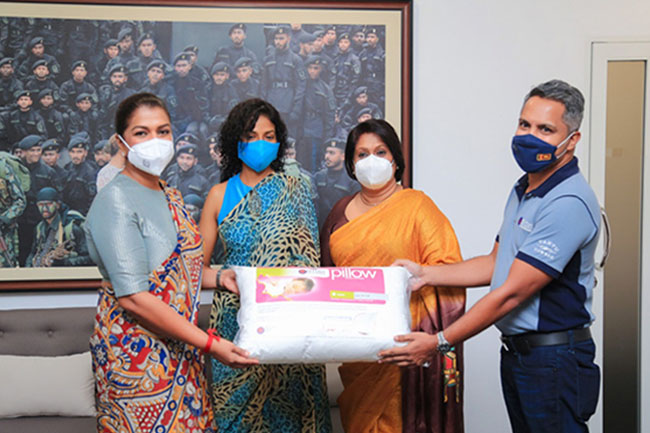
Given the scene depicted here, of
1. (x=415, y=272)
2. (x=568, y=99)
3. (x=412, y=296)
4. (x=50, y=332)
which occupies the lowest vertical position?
(x=50, y=332)

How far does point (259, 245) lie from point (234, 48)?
138 cm

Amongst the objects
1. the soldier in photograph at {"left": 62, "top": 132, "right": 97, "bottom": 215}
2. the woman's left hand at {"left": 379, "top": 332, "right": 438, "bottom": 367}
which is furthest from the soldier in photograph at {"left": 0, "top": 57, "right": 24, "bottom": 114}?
the woman's left hand at {"left": 379, "top": 332, "right": 438, "bottom": 367}

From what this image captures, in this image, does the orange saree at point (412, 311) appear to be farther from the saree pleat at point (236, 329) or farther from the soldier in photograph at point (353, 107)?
the soldier in photograph at point (353, 107)

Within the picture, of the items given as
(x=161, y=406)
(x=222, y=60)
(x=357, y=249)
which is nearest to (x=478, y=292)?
(x=357, y=249)

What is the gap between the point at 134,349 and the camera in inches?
70.3

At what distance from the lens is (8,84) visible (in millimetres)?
3082

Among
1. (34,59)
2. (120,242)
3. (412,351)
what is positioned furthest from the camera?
(34,59)

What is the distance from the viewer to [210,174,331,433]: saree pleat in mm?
2201

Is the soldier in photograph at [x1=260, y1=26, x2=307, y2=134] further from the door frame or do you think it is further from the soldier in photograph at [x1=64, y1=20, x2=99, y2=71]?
the door frame

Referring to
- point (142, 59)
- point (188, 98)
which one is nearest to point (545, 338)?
point (188, 98)

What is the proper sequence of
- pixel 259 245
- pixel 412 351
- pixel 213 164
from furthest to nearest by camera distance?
pixel 213 164, pixel 259 245, pixel 412 351

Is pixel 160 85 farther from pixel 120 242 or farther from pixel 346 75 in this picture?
pixel 120 242

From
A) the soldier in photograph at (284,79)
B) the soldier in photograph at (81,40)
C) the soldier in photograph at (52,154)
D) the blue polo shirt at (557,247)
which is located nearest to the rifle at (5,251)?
the soldier in photograph at (52,154)

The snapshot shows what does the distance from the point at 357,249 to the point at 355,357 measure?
49 centimetres
